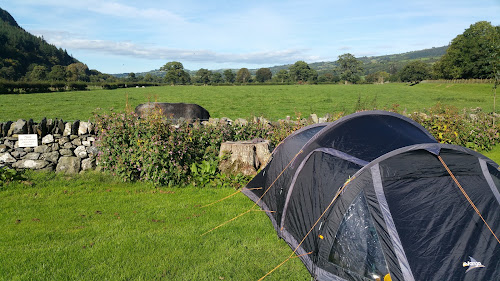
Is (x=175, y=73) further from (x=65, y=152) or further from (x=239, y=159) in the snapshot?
(x=239, y=159)

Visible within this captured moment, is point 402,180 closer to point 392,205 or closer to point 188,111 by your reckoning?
point 392,205

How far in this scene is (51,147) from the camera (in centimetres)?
916

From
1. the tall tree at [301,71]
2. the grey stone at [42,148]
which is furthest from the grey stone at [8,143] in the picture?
the tall tree at [301,71]

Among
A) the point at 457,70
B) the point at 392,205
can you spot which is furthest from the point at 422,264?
the point at 457,70

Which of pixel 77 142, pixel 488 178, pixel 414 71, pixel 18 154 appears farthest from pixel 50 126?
pixel 414 71

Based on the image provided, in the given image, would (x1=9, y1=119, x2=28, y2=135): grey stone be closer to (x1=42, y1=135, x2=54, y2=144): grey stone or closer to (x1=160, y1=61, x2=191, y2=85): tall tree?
(x1=42, y1=135, x2=54, y2=144): grey stone

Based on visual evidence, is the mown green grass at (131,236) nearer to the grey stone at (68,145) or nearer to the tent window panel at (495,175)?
the grey stone at (68,145)

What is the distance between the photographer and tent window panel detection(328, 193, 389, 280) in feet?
12.9

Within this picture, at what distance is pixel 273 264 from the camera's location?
4891 mm

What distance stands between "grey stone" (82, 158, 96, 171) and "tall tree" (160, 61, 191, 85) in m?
116

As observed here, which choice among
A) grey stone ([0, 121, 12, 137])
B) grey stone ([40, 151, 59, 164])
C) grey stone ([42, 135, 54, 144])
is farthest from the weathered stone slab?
grey stone ([0, 121, 12, 137])

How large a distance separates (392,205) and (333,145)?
1.49m

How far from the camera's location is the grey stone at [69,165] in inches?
345

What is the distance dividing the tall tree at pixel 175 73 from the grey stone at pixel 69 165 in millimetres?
115786
